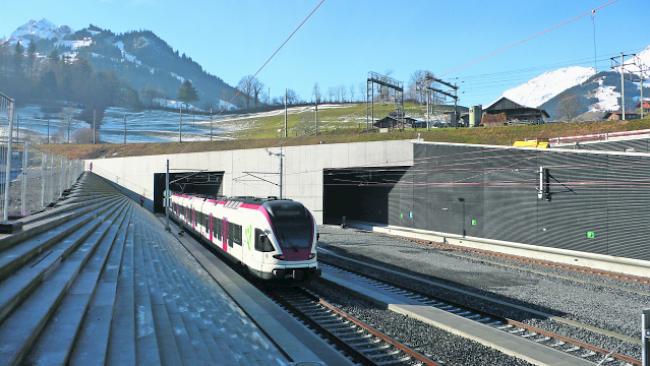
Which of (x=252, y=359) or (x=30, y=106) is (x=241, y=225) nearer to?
(x=252, y=359)

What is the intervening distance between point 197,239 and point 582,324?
24343mm

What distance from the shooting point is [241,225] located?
17734 millimetres

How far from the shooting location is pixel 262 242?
50.9 ft

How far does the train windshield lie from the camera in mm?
15453

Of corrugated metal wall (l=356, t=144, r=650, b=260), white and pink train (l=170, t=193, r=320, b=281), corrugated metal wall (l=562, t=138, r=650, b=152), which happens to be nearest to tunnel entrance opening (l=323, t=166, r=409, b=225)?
corrugated metal wall (l=356, t=144, r=650, b=260)

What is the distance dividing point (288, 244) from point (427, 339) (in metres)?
6.08

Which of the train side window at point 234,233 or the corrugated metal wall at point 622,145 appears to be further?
the corrugated metal wall at point 622,145

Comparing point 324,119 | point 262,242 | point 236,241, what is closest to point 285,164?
point 236,241

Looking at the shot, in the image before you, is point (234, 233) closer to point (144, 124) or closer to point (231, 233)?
point (231, 233)

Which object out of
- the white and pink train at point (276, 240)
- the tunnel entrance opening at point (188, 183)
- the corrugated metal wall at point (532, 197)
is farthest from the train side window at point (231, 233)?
the tunnel entrance opening at point (188, 183)

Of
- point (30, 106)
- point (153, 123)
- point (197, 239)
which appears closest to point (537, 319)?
point (197, 239)

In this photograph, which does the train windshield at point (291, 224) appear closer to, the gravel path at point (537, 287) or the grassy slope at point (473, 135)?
the gravel path at point (537, 287)

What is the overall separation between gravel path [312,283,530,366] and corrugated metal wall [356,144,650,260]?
16030 millimetres

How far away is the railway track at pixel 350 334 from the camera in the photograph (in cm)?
951
